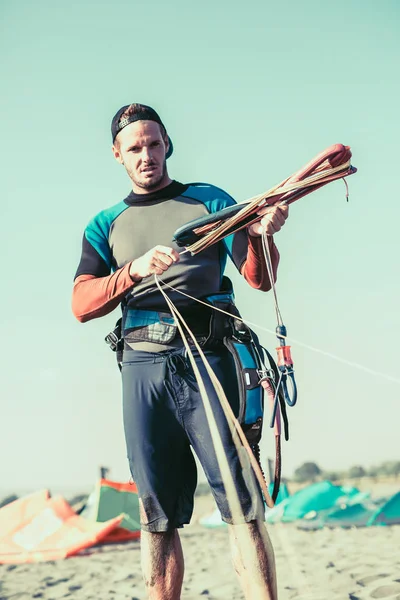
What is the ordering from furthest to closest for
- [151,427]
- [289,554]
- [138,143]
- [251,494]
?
[289,554] → [138,143] → [151,427] → [251,494]

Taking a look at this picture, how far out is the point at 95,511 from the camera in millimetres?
9250

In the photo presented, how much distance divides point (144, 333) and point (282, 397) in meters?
0.58

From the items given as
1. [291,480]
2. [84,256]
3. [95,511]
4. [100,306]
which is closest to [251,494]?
[100,306]

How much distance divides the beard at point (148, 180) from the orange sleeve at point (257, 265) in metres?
0.49

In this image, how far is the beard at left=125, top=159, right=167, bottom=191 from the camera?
2.71m

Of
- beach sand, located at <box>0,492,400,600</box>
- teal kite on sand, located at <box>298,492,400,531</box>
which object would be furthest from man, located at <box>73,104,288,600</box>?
teal kite on sand, located at <box>298,492,400,531</box>

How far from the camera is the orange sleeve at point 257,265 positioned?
247 cm

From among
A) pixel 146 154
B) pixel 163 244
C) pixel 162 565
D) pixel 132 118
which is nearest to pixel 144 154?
Result: pixel 146 154

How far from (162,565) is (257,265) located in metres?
1.16

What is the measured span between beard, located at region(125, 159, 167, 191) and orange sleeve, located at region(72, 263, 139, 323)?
0.40 metres

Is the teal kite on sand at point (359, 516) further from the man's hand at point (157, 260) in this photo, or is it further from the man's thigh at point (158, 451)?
the man's hand at point (157, 260)

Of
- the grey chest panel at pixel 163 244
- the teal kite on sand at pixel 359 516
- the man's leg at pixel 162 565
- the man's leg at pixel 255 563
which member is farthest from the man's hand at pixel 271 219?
the teal kite on sand at pixel 359 516

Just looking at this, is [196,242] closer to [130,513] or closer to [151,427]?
[151,427]

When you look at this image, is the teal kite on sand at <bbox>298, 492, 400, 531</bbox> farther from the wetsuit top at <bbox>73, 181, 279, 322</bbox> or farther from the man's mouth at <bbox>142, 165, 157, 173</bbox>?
the man's mouth at <bbox>142, 165, 157, 173</bbox>
